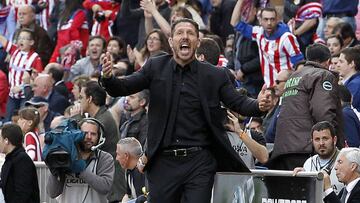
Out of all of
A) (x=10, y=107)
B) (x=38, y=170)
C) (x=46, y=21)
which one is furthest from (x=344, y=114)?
(x=46, y=21)

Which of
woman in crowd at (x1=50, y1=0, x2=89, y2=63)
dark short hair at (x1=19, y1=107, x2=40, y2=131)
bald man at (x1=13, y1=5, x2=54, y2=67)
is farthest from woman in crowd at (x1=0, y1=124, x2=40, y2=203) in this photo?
bald man at (x1=13, y1=5, x2=54, y2=67)

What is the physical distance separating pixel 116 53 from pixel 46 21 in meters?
4.11

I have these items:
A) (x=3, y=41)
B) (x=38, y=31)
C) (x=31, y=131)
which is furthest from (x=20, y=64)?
(x=31, y=131)

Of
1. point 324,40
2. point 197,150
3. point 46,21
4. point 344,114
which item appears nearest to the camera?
point 197,150

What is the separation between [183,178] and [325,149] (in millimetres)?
2293

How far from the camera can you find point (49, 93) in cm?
1889

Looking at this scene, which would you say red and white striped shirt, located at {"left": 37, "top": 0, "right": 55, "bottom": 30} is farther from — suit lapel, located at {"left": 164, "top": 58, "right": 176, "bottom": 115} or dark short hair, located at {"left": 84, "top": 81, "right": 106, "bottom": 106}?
suit lapel, located at {"left": 164, "top": 58, "right": 176, "bottom": 115}

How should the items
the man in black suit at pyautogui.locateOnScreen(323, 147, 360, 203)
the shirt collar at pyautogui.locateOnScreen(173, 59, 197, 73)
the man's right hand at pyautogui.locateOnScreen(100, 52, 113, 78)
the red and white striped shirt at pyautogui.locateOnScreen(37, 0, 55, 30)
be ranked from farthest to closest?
the red and white striped shirt at pyautogui.locateOnScreen(37, 0, 55, 30)
the man in black suit at pyautogui.locateOnScreen(323, 147, 360, 203)
the shirt collar at pyautogui.locateOnScreen(173, 59, 197, 73)
the man's right hand at pyautogui.locateOnScreen(100, 52, 113, 78)

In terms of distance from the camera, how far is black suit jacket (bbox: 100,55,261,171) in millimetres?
10500

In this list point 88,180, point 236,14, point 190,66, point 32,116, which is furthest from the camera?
point 236,14

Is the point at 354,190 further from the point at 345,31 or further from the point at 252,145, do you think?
the point at 345,31

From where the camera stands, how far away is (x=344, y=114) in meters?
13.6

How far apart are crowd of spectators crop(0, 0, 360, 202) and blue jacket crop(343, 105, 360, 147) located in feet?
0.04

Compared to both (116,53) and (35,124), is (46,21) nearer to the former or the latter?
(116,53)
